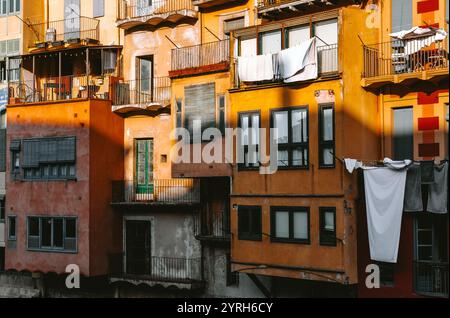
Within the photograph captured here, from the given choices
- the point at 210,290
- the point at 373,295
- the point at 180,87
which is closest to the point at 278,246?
the point at 373,295

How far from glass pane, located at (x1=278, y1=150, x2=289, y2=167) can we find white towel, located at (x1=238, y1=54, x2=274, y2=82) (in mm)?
2667

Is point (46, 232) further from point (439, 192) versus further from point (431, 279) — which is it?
point (439, 192)

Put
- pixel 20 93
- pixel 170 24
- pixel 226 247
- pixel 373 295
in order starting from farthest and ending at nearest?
pixel 20 93, pixel 170 24, pixel 226 247, pixel 373 295

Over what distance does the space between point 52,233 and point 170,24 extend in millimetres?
10603

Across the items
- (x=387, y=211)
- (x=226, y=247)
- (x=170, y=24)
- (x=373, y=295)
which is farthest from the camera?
(x=170, y=24)

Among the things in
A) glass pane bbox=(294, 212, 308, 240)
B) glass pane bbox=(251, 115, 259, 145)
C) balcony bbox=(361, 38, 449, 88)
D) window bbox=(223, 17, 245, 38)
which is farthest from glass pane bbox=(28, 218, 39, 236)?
balcony bbox=(361, 38, 449, 88)

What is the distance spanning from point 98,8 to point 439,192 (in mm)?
19526

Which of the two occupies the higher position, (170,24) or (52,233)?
(170,24)

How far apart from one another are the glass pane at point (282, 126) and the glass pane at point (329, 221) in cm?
305

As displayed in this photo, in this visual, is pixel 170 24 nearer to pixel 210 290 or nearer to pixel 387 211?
pixel 210 290

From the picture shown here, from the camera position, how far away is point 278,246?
2797 centimetres

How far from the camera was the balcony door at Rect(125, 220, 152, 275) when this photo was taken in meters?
35.1

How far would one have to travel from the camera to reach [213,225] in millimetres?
32906
